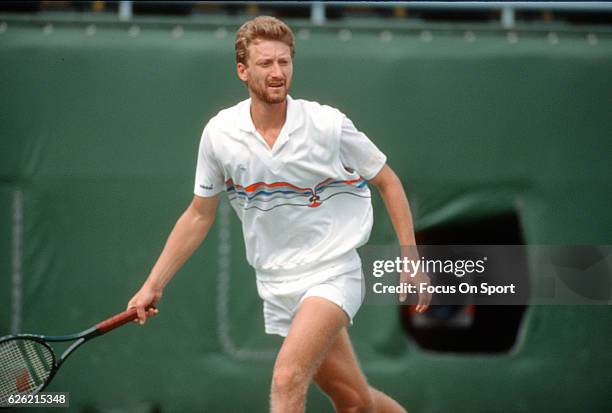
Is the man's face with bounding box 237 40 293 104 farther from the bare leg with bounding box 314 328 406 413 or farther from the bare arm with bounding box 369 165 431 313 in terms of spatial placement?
the bare leg with bounding box 314 328 406 413

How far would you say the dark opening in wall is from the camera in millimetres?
5324

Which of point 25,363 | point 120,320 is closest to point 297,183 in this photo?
point 120,320

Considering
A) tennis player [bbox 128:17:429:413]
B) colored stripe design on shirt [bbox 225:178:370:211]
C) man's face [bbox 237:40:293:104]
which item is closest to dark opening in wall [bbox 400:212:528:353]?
tennis player [bbox 128:17:429:413]

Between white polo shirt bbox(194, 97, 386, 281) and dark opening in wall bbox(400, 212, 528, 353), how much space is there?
5.47 ft

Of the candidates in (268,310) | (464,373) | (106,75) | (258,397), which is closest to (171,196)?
(106,75)

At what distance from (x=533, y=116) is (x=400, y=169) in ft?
2.69

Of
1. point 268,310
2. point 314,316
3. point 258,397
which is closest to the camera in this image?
point 314,316

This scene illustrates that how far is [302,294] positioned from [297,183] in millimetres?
440

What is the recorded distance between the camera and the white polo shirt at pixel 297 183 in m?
3.63

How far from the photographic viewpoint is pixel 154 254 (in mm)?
5258

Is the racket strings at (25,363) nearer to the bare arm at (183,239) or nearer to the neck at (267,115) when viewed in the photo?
the bare arm at (183,239)

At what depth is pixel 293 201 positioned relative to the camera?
3688 millimetres

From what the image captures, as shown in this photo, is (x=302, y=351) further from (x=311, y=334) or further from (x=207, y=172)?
(x=207, y=172)

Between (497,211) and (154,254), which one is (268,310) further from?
(497,211)
